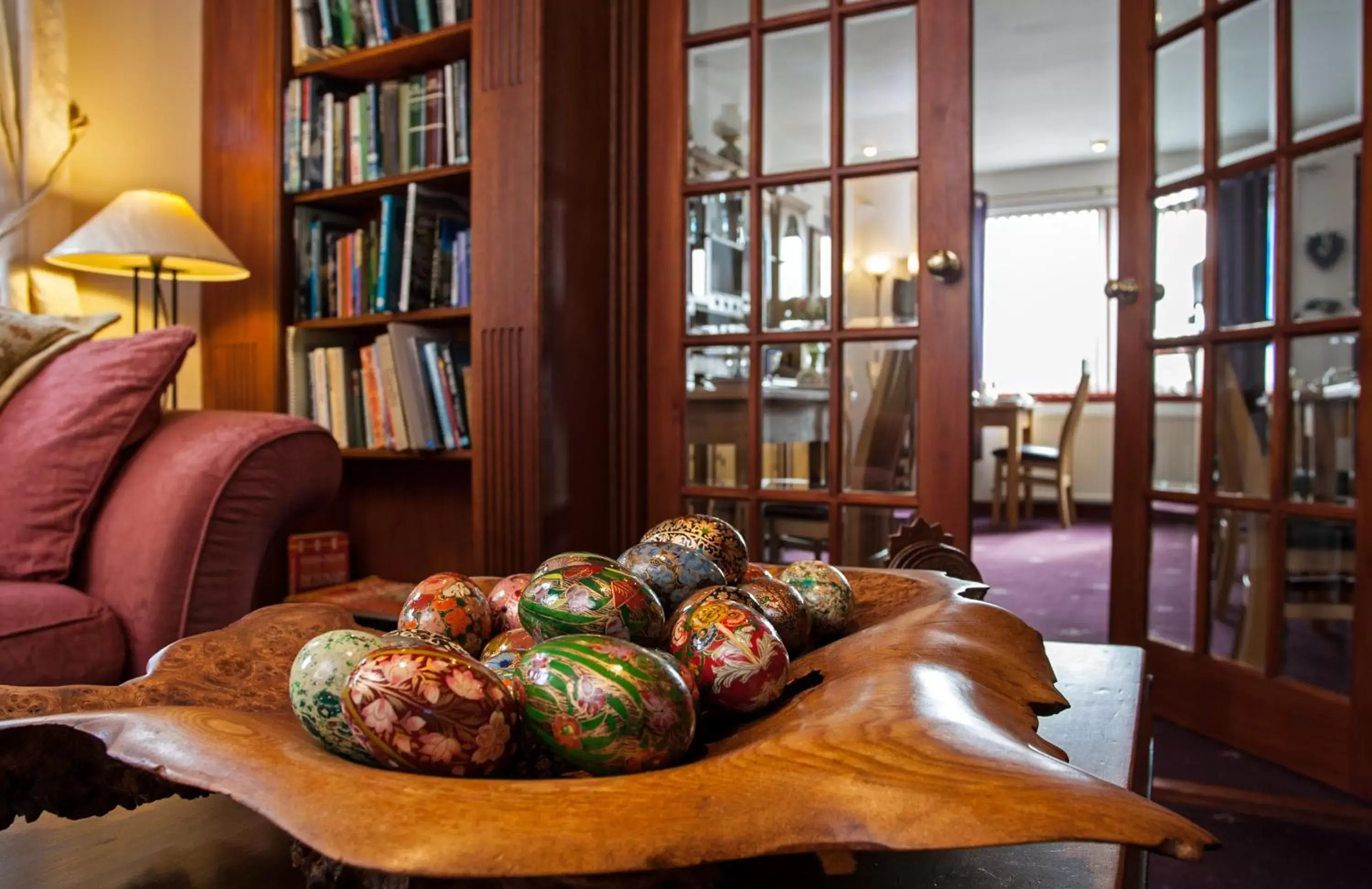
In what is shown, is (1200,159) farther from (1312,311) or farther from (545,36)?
(545,36)

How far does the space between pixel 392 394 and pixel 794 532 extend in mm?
1096

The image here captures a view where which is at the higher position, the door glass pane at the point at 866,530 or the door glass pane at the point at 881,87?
the door glass pane at the point at 881,87

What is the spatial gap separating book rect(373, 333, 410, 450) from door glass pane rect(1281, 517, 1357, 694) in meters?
2.02

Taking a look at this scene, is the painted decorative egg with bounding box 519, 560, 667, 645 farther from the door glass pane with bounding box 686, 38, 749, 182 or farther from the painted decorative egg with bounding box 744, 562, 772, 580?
the door glass pane with bounding box 686, 38, 749, 182

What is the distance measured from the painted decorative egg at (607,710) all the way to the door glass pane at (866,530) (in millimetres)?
1779

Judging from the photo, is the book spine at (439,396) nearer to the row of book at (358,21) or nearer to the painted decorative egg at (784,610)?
the row of book at (358,21)

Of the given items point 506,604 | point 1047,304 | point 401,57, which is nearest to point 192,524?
point 506,604

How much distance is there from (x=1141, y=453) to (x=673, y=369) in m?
1.12

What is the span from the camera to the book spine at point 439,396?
2455 mm

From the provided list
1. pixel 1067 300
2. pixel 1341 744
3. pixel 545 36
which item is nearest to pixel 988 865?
pixel 1341 744

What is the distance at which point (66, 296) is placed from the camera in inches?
111

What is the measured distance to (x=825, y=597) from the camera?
29.5 inches

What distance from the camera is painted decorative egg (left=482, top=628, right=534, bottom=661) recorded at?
0.60m

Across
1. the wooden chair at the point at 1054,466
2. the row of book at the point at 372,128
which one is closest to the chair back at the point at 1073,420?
the wooden chair at the point at 1054,466
